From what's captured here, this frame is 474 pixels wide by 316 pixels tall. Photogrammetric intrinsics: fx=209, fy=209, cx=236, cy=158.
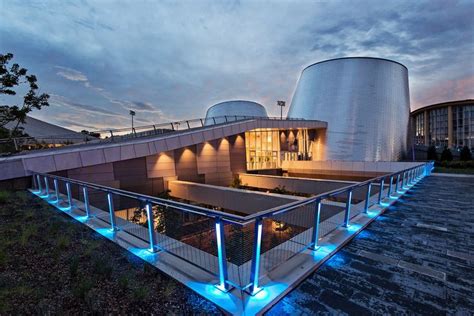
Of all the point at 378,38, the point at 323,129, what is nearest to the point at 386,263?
the point at 323,129

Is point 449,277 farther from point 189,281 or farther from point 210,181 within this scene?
point 210,181

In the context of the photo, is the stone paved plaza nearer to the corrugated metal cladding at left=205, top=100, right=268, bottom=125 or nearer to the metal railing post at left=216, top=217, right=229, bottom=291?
the metal railing post at left=216, top=217, right=229, bottom=291

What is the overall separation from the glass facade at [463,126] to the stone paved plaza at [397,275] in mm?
63418

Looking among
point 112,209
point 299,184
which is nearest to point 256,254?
point 112,209

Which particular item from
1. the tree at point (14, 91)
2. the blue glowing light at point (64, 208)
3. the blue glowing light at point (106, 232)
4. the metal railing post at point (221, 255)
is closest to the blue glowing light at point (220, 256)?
the metal railing post at point (221, 255)

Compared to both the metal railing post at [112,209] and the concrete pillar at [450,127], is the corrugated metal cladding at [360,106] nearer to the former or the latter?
the metal railing post at [112,209]

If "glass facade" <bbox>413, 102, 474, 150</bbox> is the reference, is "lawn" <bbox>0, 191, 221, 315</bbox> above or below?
below

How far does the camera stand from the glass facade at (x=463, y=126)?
47219 mm

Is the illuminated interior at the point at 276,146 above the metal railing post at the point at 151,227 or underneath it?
above

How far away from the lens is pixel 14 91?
1789 cm

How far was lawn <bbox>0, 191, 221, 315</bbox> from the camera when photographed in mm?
2424

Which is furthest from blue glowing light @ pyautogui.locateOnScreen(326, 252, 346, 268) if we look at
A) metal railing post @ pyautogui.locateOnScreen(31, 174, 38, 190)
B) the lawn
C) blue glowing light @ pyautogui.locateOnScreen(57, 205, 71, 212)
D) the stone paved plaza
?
metal railing post @ pyautogui.locateOnScreen(31, 174, 38, 190)

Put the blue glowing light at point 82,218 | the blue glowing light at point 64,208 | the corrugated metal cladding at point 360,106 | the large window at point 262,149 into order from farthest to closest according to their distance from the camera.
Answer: the corrugated metal cladding at point 360,106
the large window at point 262,149
the blue glowing light at point 64,208
the blue glowing light at point 82,218

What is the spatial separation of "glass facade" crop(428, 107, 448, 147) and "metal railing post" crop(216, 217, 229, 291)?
6866 cm
